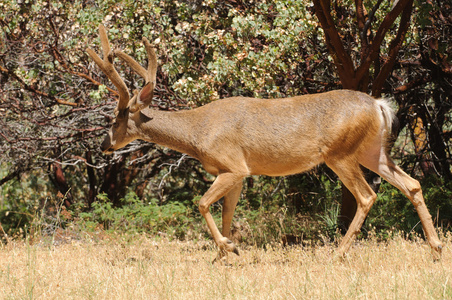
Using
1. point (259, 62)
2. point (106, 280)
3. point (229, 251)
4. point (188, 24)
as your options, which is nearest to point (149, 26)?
point (188, 24)

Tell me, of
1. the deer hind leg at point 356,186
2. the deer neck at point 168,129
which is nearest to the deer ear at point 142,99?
the deer neck at point 168,129

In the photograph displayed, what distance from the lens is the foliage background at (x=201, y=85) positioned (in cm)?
868

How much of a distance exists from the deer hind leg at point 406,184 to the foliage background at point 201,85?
164cm

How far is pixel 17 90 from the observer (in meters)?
10.8

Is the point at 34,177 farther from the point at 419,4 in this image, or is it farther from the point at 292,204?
the point at 419,4

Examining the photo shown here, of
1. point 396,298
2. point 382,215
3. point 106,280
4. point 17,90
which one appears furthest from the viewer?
point 17,90

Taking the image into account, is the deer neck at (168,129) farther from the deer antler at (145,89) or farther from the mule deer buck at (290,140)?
the deer antler at (145,89)

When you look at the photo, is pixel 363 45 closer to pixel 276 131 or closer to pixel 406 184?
pixel 276 131

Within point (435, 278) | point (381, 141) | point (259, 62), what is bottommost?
point (435, 278)

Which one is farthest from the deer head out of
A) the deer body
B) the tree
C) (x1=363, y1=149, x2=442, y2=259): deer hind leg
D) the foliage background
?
(x1=363, y1=149, x2=442, y2=259): deer hind leg

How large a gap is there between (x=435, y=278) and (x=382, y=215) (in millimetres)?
4303

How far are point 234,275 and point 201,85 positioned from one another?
3815 millimetres

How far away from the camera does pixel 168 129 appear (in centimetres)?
716

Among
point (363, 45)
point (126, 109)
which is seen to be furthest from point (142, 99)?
point (363, 45)
